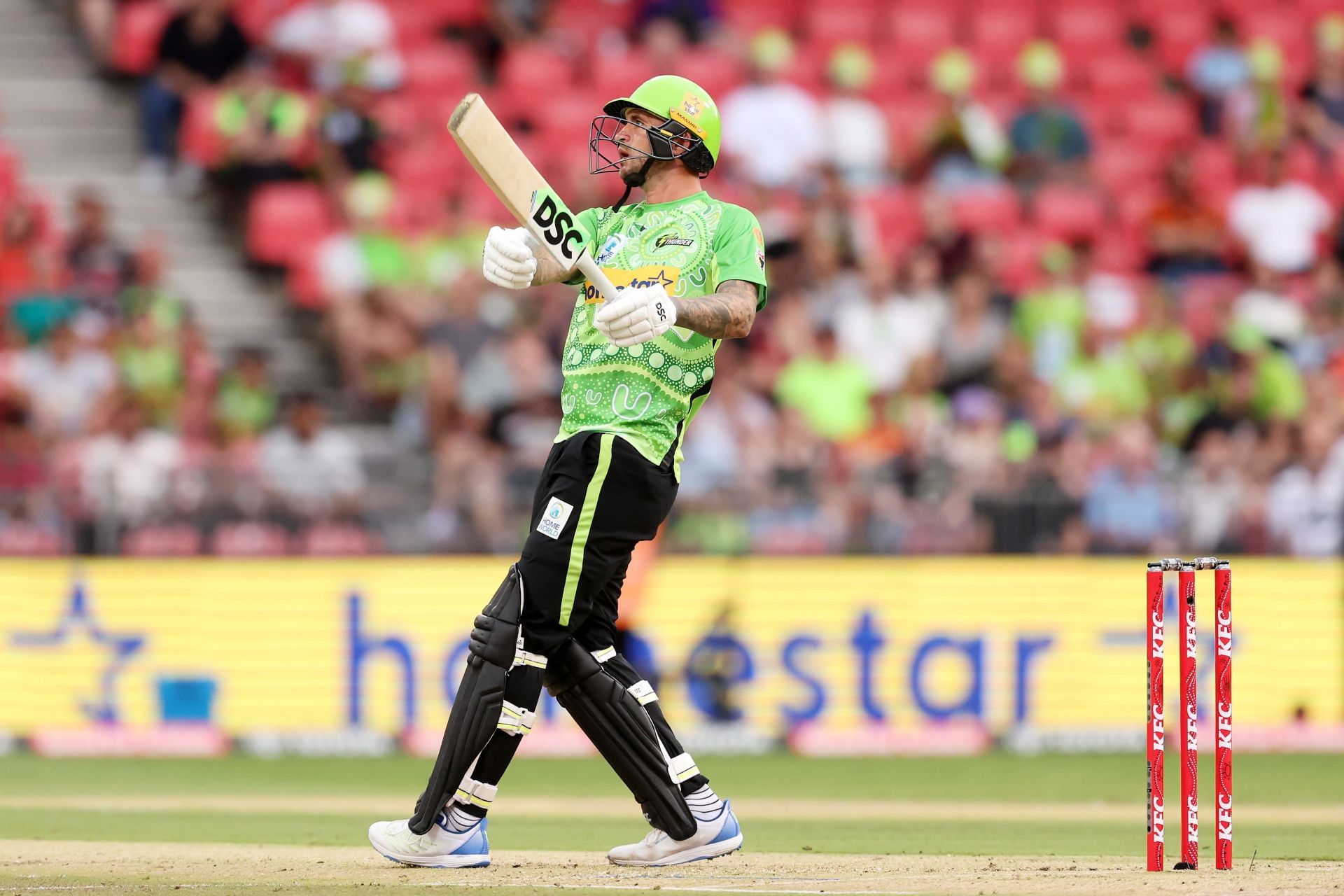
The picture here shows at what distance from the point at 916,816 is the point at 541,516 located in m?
4.25

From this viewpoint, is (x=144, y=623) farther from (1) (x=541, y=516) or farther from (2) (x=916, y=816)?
(1) (x=541, y=516)

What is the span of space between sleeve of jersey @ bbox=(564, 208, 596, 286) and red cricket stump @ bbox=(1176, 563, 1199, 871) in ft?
7.20

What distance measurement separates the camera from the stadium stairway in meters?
15.9

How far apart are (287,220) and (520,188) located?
32.4 feet

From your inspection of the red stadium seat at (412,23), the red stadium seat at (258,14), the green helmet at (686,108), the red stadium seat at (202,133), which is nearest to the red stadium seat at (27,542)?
the red stadium seat at (202,133)

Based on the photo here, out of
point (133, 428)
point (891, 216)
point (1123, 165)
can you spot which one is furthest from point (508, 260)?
point (1123, 165)

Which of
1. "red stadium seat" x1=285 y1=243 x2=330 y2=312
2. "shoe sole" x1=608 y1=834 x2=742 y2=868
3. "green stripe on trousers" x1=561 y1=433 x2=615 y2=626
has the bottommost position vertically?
"shoe sole" x1=608 y1=834 x2=742 y2=868

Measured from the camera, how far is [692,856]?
271 inches

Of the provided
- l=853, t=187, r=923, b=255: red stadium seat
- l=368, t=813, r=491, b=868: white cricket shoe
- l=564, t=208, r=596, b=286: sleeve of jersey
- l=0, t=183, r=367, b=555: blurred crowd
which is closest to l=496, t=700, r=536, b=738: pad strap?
l=368, t=813, r=491, b=868: white cricket shoe

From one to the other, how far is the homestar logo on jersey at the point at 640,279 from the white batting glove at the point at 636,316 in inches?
20.6

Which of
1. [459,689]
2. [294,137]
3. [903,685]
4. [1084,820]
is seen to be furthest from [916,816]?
[294,137]

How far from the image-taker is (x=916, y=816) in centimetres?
1014

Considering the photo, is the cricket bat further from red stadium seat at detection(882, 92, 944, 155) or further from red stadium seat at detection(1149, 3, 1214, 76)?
red stadium seat at detection(1149, 3, 1214, 76)

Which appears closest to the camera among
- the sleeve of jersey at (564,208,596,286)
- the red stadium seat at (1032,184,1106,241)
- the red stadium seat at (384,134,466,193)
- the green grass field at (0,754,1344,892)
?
the sleeve of jersey at (564,208,596,286)
